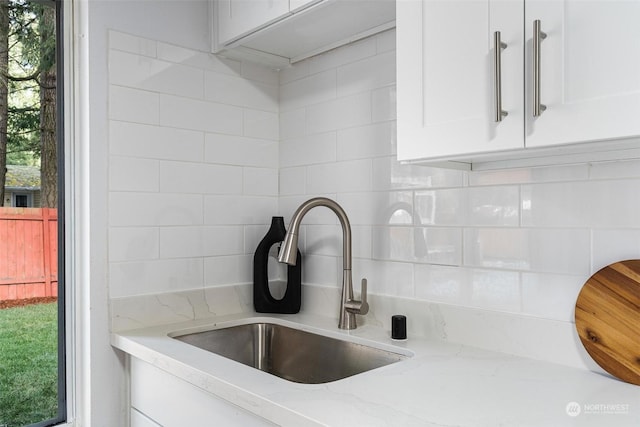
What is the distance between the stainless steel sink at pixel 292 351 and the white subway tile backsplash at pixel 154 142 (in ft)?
2.00

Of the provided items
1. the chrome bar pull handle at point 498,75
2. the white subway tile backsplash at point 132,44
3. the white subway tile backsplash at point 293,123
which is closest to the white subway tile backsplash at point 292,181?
the white subway tile backsplash at point 293,123

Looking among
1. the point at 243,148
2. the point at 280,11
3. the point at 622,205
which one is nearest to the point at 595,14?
the point at 622,205

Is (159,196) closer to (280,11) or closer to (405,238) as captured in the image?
(280,11)

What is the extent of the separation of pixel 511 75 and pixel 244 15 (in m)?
1.00

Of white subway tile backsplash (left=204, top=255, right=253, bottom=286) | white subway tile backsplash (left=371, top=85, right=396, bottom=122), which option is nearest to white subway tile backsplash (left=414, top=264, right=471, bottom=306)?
white subway tile backsplash (left=371, top=85, right=396, bottom=122)

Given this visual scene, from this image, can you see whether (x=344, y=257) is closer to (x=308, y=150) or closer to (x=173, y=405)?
(x=308, y=150)

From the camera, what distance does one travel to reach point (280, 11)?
5.02 feet

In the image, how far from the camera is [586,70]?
2.92ft

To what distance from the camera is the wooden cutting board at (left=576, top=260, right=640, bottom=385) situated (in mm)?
1051

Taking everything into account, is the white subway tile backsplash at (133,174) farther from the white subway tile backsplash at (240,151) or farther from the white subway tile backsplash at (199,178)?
the white subway tile backsplash at (240,151)

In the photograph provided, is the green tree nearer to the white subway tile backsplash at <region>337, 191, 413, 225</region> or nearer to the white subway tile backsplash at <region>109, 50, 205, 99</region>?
the white subway tile backsplash at <region>109, 50, 205, 99</region>

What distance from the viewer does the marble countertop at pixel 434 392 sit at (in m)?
0.89

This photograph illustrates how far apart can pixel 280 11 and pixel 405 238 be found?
0.79 meters

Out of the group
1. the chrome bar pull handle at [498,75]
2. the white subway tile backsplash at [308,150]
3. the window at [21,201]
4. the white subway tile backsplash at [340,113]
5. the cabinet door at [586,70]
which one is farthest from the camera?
the white subway tile backsplash at [308,150]
